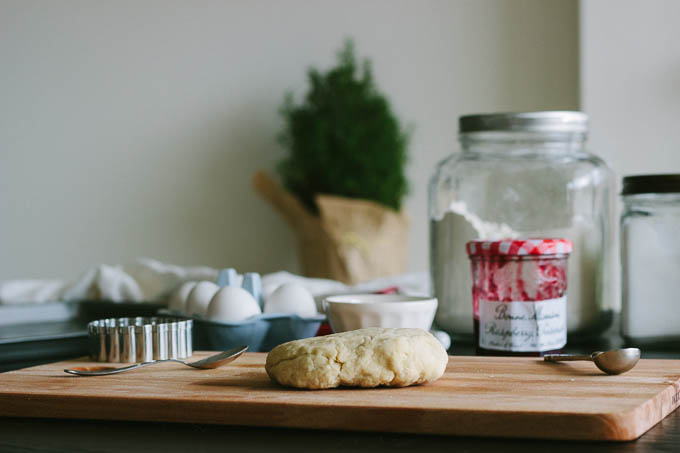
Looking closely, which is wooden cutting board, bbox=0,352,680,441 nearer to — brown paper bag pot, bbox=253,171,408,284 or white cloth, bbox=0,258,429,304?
white cloth, bbox=0,258,429,304

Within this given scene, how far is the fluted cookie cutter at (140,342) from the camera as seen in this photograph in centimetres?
79

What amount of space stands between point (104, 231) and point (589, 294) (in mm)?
3051

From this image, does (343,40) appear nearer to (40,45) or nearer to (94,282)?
(40,45)

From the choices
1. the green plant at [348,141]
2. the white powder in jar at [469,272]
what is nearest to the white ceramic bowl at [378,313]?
the white powder in jar at [469,272]

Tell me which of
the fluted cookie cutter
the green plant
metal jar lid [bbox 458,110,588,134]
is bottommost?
the fluted cookie cutter

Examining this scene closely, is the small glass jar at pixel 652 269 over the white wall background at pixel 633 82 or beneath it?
beneath

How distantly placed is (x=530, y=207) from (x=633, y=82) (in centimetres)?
150

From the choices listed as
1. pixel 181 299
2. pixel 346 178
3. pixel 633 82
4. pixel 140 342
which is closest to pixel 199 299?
pixel 181 299

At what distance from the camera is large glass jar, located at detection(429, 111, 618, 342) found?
103 cm

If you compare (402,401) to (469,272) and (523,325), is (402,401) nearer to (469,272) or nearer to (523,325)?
(523,325)

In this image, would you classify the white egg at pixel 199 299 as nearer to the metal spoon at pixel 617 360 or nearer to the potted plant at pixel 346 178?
the metal spoon at pixel 617 360

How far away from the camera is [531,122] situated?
3.40 feet

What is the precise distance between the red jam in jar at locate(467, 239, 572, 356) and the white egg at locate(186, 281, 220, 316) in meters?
0.35

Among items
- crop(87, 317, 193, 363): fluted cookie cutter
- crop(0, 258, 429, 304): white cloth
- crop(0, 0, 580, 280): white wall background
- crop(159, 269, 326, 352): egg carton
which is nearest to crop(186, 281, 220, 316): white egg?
crop(159, 269, 326, 352): egg carton
